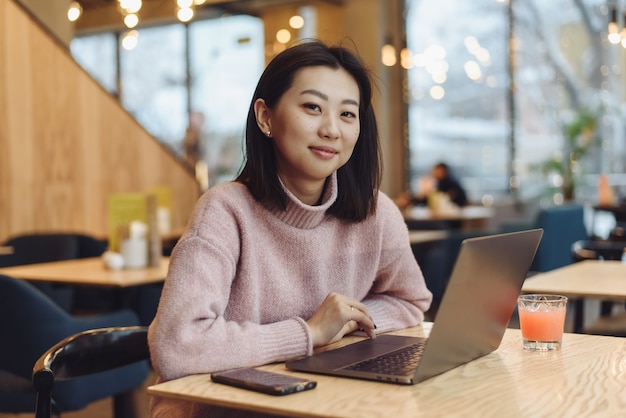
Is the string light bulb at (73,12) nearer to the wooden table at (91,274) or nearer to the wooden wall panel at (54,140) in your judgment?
the wooden wall panel at (54,140)

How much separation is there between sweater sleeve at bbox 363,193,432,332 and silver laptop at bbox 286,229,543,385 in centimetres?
27

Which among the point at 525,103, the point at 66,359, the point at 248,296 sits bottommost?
the point at 66,359

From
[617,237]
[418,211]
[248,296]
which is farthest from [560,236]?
[248,296]

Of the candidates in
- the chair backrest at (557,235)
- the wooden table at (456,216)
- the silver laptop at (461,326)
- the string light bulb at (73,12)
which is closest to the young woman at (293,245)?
the silver laptop at (461,326)

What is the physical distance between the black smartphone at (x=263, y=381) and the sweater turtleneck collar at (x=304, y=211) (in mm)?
436

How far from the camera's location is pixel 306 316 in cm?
176

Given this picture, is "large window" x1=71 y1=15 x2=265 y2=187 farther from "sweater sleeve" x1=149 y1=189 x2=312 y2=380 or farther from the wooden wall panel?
"sweater sleeve" x1=149 y1=189 x2=312 y2=380

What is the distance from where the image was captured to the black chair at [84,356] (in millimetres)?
1688

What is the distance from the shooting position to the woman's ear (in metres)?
1.76

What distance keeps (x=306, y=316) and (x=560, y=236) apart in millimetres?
4295

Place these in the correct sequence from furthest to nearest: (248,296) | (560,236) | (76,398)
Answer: (560,236), (76,398), (248,296)

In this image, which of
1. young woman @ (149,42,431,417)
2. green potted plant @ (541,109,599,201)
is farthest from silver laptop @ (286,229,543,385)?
green potted plant @ (541,109,599,201)

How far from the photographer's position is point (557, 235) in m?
5.65

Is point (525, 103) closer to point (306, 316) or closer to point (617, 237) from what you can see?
point (617, 237)
